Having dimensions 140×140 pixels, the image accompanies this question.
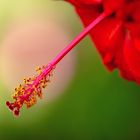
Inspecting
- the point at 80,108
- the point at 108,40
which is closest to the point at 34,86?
the point at 108,40

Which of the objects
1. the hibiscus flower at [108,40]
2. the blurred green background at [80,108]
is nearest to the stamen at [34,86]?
the hibiscus flower at [108,40]

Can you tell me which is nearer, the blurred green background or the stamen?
the stamen

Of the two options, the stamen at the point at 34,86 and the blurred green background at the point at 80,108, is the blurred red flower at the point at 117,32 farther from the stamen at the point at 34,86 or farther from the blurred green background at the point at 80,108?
the blurred green background at the point at 80,108

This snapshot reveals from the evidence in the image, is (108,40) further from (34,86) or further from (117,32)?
(34,86)

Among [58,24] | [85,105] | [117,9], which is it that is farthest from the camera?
[58,24]

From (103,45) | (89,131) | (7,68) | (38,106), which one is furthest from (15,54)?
(103,45)

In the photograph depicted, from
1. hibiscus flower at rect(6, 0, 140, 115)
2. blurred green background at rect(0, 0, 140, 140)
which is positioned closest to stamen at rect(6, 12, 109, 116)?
hibiscus flower at rect(6, 0, 140, 115)

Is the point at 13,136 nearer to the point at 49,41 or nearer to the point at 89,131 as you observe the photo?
the point at 89,131

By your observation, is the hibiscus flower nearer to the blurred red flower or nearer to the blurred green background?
the blurred red flower
